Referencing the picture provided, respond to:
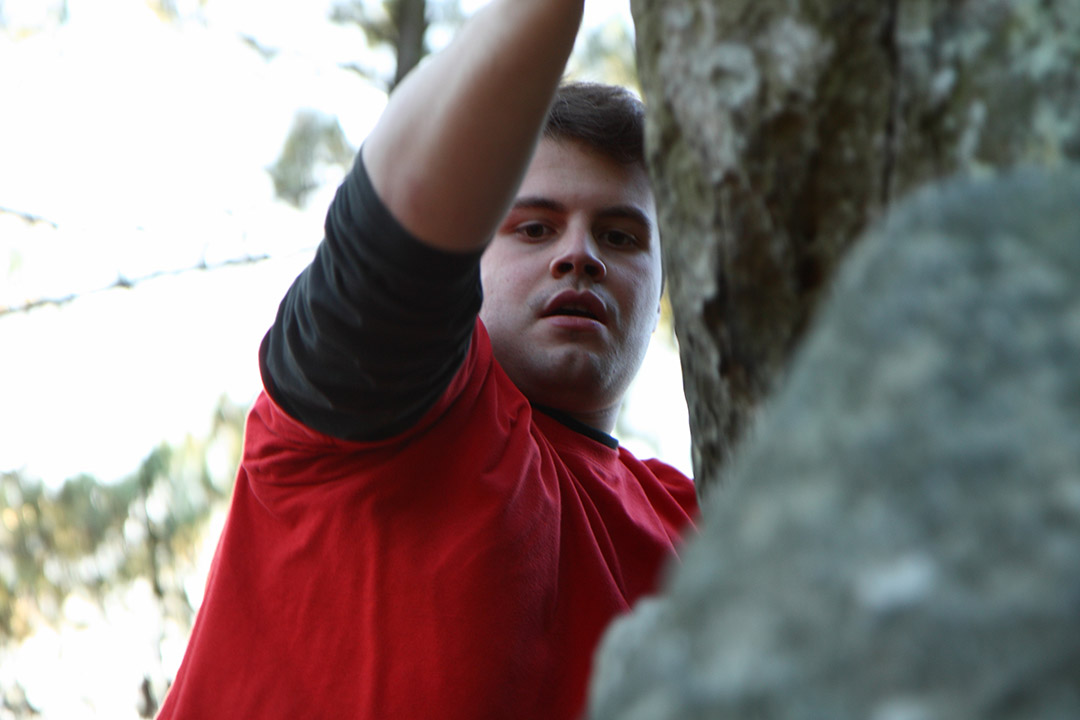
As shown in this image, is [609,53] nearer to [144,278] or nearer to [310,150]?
[310,150]

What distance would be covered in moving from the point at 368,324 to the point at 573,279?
717mm

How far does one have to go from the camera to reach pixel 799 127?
853mm

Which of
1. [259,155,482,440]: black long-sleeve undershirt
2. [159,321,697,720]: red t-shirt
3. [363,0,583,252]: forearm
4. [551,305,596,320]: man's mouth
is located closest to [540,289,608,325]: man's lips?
[551,305,596,320]: man's mouth

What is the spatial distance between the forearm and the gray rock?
0.62 m

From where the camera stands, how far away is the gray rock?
42 cm

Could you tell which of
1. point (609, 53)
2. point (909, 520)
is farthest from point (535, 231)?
point (609, 53)

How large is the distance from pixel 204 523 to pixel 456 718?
473cm

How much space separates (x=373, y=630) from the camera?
1.39 metres

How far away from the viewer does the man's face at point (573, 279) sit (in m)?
1.82

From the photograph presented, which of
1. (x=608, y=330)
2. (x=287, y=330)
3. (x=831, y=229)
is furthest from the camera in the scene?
(x=608, y=330)

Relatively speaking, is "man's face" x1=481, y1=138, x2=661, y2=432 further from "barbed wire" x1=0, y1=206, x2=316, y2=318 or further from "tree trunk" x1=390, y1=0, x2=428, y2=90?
"tree trunk" x1=390, y1=0, x2=428, y2=90

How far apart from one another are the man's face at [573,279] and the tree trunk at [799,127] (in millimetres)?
856

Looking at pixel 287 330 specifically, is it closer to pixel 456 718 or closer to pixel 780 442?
pixel 456 718

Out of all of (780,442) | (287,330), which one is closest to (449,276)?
(287,330)
